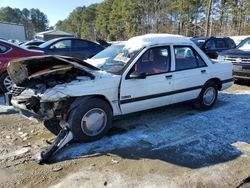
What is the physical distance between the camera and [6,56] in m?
7.80

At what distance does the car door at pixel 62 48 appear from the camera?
11.3m

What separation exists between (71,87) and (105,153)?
109 centimetres

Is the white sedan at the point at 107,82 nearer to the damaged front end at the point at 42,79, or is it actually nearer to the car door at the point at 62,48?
the damaged front end at the point at 42,79

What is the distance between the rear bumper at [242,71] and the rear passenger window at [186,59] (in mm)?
3142

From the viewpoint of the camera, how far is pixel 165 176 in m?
3.69

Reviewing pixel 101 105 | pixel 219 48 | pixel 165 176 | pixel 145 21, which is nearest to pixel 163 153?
pixel 165 176

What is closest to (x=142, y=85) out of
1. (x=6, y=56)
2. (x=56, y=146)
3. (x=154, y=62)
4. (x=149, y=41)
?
(x=154, y=62)

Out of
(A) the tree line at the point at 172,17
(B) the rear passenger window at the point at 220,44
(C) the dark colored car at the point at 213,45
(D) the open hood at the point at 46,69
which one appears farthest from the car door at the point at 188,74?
(A) the tree line at the point at 172,17

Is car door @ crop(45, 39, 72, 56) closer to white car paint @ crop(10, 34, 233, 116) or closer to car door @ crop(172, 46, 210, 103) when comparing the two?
white car paint @ crop(10, 34, 233, 116)

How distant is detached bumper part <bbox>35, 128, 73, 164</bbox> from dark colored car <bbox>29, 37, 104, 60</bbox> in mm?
7175

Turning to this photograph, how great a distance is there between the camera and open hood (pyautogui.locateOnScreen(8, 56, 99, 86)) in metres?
4.65

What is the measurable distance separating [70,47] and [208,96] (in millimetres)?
6807

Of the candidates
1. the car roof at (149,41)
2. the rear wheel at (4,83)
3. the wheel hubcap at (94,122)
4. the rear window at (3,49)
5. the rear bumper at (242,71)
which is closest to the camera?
the wheel hubcap at (94,122)

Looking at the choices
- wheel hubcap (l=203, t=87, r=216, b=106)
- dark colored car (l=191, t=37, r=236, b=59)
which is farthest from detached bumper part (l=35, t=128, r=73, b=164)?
dark colored car (l=191, t=37, r=236, b=59)
